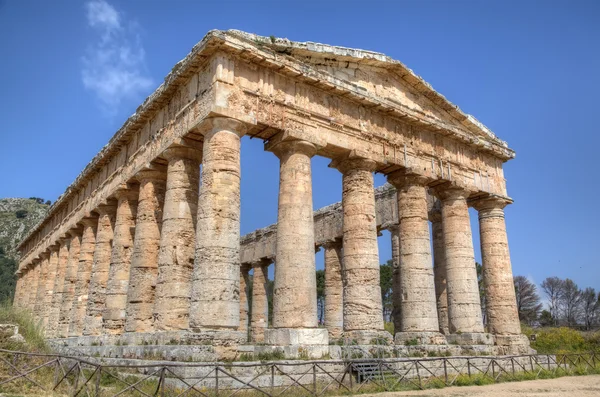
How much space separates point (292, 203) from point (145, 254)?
5897 mm

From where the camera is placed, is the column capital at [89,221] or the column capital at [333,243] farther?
the column capital at [333,243]

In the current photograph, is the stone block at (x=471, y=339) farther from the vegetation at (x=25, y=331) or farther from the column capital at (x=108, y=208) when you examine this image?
the column capital at (x=108, y=208)

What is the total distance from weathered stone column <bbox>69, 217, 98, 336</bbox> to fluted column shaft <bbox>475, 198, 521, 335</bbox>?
1822 cm

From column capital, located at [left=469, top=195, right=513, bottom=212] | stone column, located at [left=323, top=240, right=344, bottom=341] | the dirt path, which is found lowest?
the dirt path

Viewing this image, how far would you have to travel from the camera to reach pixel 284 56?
1538 cm

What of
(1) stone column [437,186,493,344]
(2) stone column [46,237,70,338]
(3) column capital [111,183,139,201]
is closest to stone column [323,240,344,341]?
(1) stone column [437,186,493,344]

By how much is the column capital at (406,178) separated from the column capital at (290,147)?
4400 mm

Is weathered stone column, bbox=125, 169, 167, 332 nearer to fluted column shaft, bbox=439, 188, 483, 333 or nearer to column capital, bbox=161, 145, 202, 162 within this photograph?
column capital, bbox=161, 145, 202, 162

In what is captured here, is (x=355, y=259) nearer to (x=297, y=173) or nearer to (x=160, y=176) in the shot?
(x=297, y=173)

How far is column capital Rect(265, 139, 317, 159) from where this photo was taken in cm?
1534

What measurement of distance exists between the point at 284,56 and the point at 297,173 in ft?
12.5

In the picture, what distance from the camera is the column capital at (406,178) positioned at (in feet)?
60.6

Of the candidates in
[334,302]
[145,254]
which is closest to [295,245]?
[145,254]

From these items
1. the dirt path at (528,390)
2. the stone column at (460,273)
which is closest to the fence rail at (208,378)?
the dirt path at (528,390)
